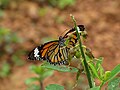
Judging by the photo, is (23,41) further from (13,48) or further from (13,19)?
(13,19)

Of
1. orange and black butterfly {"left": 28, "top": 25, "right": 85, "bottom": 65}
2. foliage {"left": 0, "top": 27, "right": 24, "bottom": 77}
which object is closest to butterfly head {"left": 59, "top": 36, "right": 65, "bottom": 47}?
orange and black butterfly {"left": 28, "top": 25, "right": 85, "bottom": 65}

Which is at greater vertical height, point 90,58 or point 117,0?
point 117,0

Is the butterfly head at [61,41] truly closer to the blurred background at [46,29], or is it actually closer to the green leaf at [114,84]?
the green leaf at [114,84]

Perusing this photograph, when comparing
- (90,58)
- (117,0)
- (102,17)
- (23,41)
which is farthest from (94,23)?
(90,58)

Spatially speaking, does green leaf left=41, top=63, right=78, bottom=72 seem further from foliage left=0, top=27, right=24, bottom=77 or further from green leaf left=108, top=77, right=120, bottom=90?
foliage left=0, top=27, right=24, bottom=77

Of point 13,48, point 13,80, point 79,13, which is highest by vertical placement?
point 79,13

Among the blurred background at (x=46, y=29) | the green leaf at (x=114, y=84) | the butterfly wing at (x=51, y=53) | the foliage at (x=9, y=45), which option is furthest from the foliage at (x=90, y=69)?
the foliage at (x=9, y=45)

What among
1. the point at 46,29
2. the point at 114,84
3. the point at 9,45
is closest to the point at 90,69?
the point at 114,84

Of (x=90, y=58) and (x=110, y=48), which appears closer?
(x=90, y=58)

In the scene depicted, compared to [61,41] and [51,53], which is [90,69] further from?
[51,53]
